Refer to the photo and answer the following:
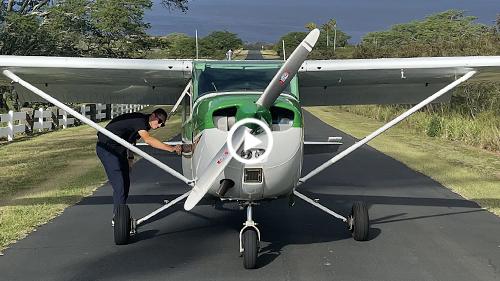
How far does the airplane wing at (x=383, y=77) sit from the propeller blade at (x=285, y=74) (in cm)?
218

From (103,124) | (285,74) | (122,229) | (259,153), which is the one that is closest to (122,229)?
(122,229)

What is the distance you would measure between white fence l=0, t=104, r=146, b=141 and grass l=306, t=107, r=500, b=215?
36.1ft

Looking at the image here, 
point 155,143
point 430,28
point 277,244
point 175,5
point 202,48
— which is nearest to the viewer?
point 277,244

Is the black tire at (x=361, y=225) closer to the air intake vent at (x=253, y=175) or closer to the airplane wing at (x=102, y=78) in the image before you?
the air intake vent at (x=253, y=175)

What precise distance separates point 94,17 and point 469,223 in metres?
28.7

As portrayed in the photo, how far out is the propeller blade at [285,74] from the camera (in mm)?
5871

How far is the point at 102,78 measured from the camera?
8.72 m

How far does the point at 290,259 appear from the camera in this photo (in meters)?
6.45

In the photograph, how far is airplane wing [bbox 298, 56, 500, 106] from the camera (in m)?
8.21

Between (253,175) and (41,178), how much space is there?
776 centimetres

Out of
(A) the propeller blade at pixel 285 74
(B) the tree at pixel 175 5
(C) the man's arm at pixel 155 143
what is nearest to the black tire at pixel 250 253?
(A) the propeller blade at pixel 285 74
